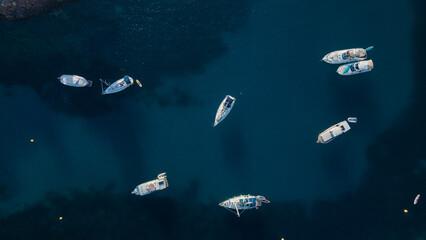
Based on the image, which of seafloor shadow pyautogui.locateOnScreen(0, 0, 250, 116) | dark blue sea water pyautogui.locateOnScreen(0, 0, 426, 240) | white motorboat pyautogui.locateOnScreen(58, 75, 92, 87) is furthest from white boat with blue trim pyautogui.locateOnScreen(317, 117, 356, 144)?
Answer: white motorboat pyautogui.locateOnScreen(58, 75, 92, 87)

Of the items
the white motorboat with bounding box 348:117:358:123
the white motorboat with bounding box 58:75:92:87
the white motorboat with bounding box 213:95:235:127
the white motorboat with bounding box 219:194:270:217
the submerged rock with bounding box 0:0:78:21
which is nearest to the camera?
the submerged rock with bounding box 0:0:78:21

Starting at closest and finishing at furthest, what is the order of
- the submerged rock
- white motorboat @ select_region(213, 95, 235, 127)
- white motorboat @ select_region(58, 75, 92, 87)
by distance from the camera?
the submerged rock → white motorboat @ select_region(58, 75, 92, 87) → white motorboat @ select_region(213, 95, 235, 127)

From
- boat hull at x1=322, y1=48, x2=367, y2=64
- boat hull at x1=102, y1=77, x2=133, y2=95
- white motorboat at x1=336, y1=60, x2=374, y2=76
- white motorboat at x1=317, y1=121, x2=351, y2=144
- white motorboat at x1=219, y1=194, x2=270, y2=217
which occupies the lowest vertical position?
white motorboat at x1=219, y1=194, x2=270, y2=217

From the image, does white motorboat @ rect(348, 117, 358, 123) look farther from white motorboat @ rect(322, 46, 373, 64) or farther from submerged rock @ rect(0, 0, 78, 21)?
submerged rock @ rect(0, 0, 78, 21)

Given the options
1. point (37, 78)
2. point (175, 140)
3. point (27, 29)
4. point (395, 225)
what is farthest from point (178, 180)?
point (395, 225)

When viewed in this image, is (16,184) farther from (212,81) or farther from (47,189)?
(212,81)
